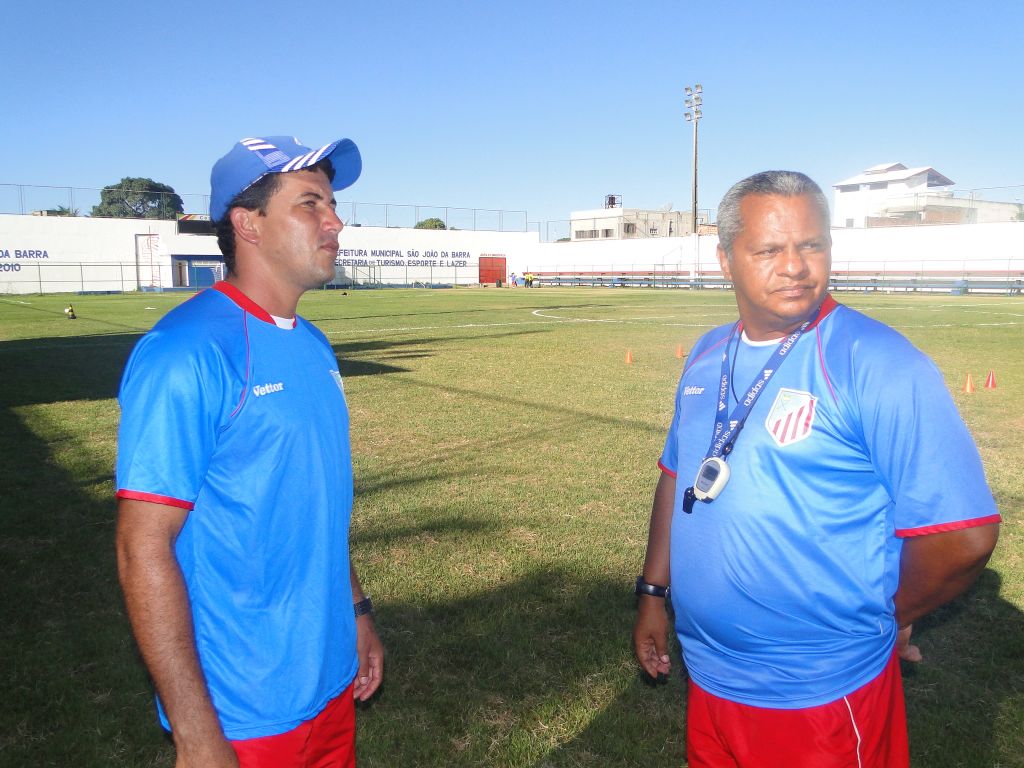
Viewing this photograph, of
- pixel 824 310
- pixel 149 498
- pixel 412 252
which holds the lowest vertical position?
pixel 149 498

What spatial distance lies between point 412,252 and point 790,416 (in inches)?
2739

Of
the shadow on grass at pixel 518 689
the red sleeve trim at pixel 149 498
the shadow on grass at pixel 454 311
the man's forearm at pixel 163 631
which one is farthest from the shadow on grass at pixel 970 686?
the shadow on grass at pixel 454 311

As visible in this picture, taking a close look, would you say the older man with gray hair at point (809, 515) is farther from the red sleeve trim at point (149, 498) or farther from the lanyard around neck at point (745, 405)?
the red sleeve trim at point (149, 498)

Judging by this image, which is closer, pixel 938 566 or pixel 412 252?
pixel 938 566

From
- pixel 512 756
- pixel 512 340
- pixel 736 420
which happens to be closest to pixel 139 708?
pixel 512 756

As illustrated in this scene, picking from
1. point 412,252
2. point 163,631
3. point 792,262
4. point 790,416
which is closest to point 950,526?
point 790,416

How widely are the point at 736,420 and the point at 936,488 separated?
0.51m

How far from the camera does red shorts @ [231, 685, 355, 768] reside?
6.70ft

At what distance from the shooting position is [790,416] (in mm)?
2078

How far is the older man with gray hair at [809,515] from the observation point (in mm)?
1912

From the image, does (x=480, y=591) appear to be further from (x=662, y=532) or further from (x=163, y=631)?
(x=163, y=631)

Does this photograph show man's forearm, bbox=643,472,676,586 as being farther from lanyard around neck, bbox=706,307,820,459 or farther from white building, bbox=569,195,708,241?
white building, bbox=569,195,708,241

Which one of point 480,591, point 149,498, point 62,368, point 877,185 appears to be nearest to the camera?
point 149,498

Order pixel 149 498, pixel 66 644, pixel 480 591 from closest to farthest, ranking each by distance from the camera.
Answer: pixel 149 498, pixel 66 644, pixel 480 591
